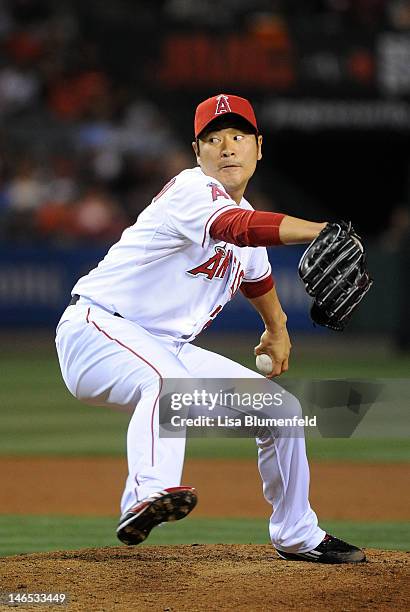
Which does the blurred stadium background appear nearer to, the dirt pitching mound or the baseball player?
the dirt pitching mound

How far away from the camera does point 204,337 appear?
52.6 feet

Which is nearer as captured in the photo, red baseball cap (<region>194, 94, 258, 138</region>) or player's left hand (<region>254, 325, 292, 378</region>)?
red baseball cap (<region>194, 94, 258, 138</region>)

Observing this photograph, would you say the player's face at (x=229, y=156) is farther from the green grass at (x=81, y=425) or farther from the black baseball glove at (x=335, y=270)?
the green grass at (x=81, y=425)

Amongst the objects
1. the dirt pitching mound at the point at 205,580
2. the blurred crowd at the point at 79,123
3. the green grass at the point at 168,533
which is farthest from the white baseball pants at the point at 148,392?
the blurred crowd at the point at 79,123

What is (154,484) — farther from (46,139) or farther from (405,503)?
(46,139)

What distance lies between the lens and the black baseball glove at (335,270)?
3.98m

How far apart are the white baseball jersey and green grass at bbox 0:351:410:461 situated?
4.42 metres

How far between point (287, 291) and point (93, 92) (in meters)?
4.10

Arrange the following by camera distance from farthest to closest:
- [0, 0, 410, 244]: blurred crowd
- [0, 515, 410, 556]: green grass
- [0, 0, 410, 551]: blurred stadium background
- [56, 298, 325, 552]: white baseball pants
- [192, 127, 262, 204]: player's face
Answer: [0, 0, 410, 244]: blurred crowd → [0, 0, 410, 551]: blurred stadium background → [0, 515, 410, 556]: green grass → [192, 127, 262, 204]: player's face → [56, 298, 325, 552]: white baseball pants

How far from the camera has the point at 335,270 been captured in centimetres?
404

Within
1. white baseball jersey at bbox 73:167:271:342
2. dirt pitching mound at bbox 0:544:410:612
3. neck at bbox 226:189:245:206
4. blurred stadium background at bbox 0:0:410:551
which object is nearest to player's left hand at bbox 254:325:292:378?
white baseball jersey at bbox 73:167:271:342

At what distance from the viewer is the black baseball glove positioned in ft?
13.1

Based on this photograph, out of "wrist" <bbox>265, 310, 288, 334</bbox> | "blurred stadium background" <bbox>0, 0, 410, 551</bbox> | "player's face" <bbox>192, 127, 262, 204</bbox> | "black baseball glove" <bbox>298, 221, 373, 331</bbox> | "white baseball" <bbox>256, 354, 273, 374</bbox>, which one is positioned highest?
"blurred stadium background" <bbox>0, 0, 410, 551</bbox>

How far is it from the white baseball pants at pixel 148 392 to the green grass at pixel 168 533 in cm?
99
